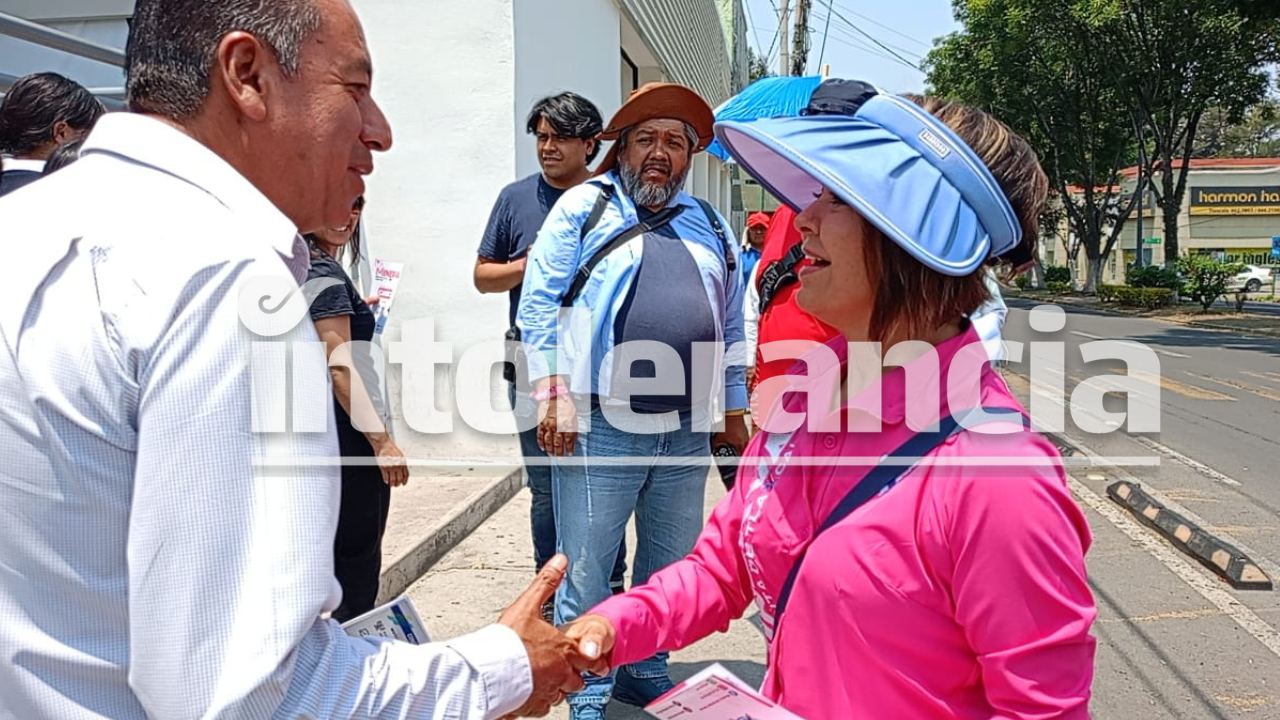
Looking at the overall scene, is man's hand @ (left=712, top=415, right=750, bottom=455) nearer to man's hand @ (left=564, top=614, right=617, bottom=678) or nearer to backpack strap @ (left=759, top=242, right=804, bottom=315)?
backpack strap @ (left=759, top=242, right=804, bottom=315)

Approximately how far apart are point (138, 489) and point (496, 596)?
12.2ft

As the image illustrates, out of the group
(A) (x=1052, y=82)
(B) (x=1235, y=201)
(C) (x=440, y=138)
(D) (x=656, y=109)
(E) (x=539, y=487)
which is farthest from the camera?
(B) (x=1235, y=201)

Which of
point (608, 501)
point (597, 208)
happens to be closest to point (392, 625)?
point (608, 501)

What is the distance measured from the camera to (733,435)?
150 inches

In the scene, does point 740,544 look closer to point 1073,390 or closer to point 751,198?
point 1073,390

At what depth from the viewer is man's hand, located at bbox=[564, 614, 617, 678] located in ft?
5.82

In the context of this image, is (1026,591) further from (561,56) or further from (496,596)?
(561,56)

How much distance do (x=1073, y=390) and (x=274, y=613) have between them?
13.0 meters

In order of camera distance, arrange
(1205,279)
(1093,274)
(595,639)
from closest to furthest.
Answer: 1. (595,639)
2. (1205,279)
3. (1093,274)

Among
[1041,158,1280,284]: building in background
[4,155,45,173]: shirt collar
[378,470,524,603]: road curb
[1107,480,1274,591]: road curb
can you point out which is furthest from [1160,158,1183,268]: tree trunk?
[4,155,45,173]: shirt collar

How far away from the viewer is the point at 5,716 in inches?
42.8

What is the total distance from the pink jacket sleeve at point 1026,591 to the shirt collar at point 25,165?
3.20 metres

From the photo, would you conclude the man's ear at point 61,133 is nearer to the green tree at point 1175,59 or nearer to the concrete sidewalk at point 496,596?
the concrete sidewalk at point 496,596

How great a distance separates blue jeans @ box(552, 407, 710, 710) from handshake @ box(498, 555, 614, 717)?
140 cm
